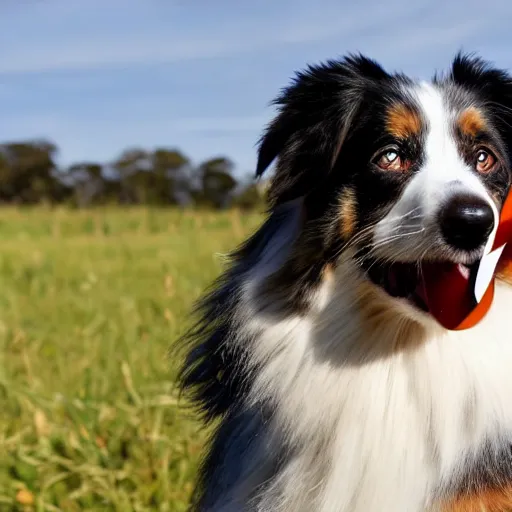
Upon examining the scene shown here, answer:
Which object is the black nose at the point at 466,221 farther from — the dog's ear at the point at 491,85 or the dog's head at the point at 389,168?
the dog's ear at the point at 491,85

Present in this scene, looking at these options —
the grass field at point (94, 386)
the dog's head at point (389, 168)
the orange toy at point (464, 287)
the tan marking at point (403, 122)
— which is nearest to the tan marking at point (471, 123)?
the dog's head at point (389, 168)

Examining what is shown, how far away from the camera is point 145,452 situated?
12.6 ft

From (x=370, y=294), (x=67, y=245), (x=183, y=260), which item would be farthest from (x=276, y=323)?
(x=67, y=245)

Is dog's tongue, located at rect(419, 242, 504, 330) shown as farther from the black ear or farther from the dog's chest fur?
the black ear

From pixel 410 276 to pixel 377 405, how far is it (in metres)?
0.43

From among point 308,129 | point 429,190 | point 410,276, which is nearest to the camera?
point 429,190

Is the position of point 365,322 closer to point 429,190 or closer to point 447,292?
point 447,292

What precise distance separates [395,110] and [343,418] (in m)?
1.04

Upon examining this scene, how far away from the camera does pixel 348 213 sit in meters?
2.61

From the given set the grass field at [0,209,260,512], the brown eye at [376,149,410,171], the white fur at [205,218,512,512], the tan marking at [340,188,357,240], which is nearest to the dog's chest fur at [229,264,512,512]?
the white fur at [205,218,512,512]

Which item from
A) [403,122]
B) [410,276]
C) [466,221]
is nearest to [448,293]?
[410,276]

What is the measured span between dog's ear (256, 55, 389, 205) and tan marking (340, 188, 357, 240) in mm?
115

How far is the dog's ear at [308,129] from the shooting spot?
2.70m

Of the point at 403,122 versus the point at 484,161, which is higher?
the point at 403,122
